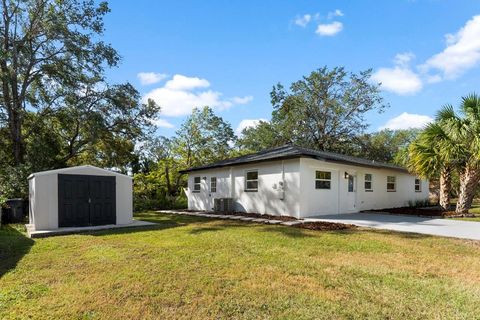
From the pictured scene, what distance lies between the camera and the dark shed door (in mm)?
9586

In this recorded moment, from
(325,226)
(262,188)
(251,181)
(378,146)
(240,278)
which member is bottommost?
(325,226)

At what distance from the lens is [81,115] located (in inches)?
632

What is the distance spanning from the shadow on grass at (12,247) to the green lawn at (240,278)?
22 millimetres

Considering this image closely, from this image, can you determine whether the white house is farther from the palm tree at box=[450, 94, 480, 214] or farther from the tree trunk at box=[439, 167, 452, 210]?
the palm tree at box=[450, 94, 480, 214]

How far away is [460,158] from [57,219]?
51.0ft

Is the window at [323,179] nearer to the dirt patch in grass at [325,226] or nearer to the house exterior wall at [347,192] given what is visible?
the house exterior wall at [347,192]

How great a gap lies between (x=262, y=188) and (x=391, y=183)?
28.2 feet

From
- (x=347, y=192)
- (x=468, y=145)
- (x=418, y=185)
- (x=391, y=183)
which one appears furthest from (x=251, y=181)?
(x=418, y=185)

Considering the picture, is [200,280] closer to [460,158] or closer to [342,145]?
[460,158]

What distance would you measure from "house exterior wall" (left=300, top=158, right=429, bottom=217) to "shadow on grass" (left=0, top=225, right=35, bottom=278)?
901 cm

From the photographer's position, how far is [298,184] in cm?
A: 1226

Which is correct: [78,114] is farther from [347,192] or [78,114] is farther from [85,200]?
[347,192]

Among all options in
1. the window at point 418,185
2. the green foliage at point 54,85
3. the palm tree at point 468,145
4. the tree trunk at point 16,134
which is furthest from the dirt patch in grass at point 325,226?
the tree trunk at point 16,134

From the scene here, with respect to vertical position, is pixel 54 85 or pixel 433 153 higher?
pixel 54 85
